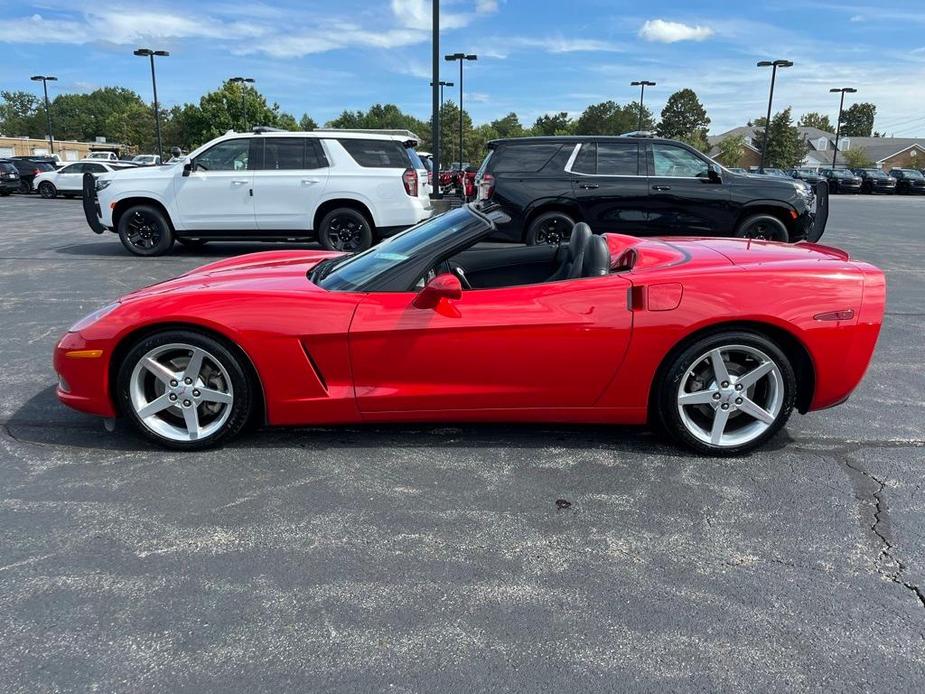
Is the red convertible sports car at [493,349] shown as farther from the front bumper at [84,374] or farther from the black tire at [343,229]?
the black tire at [343,229]

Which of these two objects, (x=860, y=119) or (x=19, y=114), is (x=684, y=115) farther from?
(x=19, y=114)

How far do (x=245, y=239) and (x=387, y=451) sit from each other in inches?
297

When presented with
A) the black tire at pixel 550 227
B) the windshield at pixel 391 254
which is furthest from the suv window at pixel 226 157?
the windshield at pixel 391 254

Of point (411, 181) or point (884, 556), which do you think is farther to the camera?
point (411, 181)

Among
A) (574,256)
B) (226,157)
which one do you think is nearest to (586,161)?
(226,157)

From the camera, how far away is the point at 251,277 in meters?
3.81

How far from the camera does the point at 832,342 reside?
11.1 feet

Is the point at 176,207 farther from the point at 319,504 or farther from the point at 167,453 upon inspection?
the point at 319,504

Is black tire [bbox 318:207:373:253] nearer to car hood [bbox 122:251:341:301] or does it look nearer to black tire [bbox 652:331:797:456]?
car hood [bbox 122:251:341:301]

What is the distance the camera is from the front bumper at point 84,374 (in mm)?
3438

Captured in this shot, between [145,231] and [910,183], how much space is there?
1760 inches

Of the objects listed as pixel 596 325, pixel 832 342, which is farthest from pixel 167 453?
pixel 832 342

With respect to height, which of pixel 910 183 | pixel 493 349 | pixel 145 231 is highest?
pixel 910 183

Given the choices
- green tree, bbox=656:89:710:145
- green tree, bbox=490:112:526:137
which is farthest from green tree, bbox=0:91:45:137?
green tree, bbox=656:89:710:145
